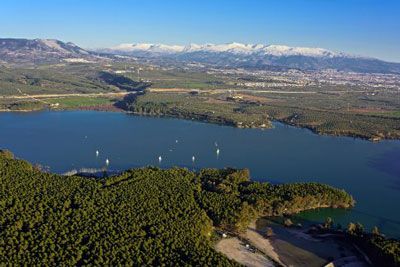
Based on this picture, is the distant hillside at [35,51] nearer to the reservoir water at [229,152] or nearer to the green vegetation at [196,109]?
the green vegetation at [196,109]

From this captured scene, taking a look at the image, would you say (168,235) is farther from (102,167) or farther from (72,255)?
(102,167)

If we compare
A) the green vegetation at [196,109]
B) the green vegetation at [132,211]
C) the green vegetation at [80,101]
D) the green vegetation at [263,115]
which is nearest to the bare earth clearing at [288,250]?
the green vegetation at [132,211]

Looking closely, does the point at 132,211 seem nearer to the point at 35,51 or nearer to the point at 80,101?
the point at 80,101

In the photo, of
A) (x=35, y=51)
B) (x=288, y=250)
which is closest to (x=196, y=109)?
(x=288, y=250)

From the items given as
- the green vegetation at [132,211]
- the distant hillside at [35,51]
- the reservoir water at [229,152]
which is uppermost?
the distant hillside at [35,51]

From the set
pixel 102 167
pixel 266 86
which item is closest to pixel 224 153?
pixel 102 167
